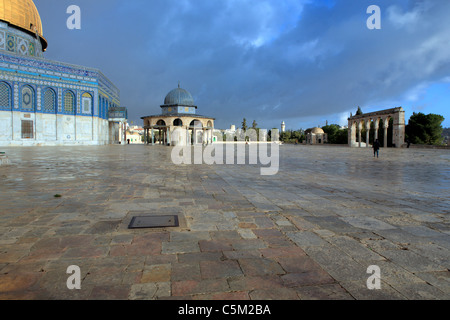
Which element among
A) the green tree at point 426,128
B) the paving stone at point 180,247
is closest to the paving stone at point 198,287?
the paving stone at point 180,247

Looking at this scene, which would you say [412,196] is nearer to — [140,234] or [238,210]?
[238,210]

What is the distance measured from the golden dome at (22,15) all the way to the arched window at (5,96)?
9037 millimetres

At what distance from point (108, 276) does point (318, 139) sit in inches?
3233

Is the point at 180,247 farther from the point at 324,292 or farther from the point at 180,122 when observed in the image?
the point at 180,122

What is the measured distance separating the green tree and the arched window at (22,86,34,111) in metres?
56.0

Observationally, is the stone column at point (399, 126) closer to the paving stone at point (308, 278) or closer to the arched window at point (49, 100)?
the paving stone at point (308, 278)

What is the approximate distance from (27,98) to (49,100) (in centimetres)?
221

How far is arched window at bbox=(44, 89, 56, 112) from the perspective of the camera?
32406 mm

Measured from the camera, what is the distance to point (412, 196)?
5.21 m

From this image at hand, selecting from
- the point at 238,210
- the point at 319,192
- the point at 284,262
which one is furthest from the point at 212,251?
the point at 319,192

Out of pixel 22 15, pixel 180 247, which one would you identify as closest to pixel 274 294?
pixel 180 247

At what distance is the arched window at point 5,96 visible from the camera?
2950 cm
